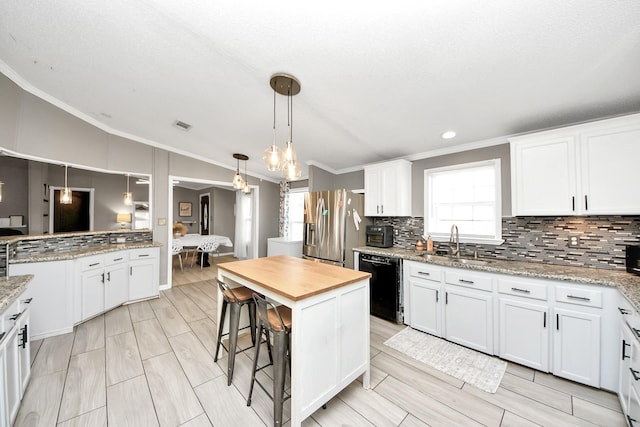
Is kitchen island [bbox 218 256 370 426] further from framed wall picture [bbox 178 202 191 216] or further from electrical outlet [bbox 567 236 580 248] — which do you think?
framed wall picture [bbox 178 202 191 216]

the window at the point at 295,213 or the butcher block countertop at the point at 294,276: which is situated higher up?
the window at the point at 295,213

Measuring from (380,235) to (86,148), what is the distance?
14.9 feet

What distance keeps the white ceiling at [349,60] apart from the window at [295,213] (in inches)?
103

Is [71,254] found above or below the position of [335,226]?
below

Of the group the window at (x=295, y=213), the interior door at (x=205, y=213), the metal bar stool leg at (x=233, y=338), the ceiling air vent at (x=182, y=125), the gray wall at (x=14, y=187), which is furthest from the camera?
the interior door at (x=205, y=213)

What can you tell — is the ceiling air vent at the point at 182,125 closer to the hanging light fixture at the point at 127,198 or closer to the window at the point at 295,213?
the hanging light fixture at the point at 127,198

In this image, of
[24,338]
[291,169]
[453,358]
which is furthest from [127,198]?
[453,358]

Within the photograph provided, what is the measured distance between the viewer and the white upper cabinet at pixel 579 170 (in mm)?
1909

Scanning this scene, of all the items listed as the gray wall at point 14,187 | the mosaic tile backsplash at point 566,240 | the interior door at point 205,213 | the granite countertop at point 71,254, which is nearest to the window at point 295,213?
the granite countertop at point 71,254

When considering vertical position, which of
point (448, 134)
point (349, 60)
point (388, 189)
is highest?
point (349, 60)

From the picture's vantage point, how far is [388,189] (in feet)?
11.4

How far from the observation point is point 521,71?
1715 mm

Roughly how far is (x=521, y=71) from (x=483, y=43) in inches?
18.8

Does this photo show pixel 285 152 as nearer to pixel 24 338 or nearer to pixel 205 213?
pixel 24 338
